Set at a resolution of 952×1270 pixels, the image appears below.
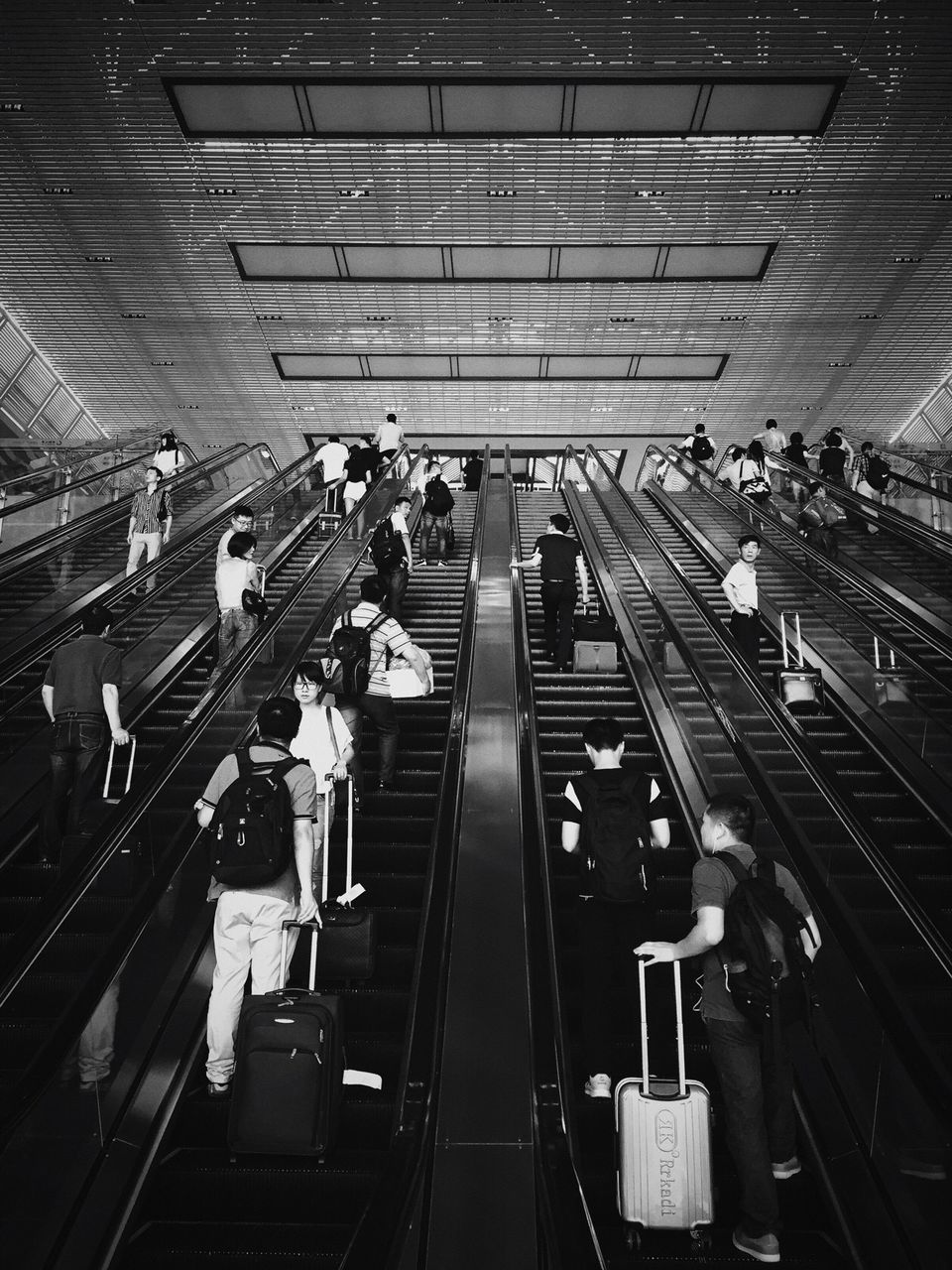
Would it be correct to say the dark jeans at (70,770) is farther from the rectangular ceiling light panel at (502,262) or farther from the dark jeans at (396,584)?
the rectangular ceiling light panel at (502,262)

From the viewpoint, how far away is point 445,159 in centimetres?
1389

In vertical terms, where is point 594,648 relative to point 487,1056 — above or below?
above

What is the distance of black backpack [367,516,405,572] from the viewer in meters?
8.56

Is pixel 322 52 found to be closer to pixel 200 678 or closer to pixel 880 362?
pixel 200 678

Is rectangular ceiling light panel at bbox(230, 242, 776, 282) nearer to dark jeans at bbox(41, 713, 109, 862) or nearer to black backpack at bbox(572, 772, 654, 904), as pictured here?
dark jeans at bbox(41, 713, 109, 862)

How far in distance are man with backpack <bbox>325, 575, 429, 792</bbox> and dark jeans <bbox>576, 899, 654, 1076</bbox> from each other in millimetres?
2300

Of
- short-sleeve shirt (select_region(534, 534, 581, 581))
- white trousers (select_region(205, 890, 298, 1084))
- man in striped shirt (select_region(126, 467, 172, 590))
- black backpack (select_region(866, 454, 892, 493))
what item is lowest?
white trousers (select_region(205, 890, 298, 1084))

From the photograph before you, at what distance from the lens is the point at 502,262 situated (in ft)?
54.6

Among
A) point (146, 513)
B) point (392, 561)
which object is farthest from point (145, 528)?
point (392, 561)

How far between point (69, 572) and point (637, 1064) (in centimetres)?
766

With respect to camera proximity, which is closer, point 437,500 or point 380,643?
point 380,643

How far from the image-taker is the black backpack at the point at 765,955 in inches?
118

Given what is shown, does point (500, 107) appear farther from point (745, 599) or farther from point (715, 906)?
point (715, 906)

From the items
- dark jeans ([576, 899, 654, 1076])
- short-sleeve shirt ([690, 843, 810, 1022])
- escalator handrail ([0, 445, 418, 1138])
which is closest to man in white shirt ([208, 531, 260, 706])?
escalator handrail ([0, 445, 418, 1138])
